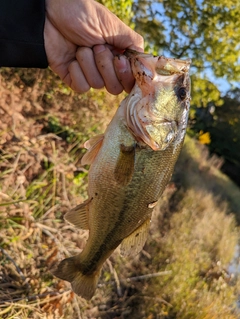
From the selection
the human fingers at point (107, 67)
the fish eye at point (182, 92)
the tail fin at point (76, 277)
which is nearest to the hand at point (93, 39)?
the human fingers at point (107, 67)

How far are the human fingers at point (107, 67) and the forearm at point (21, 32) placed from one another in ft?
1.18

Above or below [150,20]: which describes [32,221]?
below

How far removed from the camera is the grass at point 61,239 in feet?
12.6

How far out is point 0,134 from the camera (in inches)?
161

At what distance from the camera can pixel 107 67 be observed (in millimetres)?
2041

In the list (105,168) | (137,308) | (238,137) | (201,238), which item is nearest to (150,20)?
(201,238)

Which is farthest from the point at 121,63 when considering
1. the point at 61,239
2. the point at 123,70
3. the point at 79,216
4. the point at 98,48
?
the point at 61,239

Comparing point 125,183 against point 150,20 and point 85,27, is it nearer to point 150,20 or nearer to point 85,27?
point 85,27

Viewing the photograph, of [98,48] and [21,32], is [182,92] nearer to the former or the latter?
[98,48]

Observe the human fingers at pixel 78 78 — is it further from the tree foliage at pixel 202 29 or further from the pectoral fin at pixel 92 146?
the tree foliage at pixel 202 29

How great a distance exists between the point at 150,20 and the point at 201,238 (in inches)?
302

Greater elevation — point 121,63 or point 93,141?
point 121,63

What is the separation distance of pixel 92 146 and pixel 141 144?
0.88 feet

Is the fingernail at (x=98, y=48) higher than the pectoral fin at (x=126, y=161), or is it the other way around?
the fingernail at (x=98, y=48)
